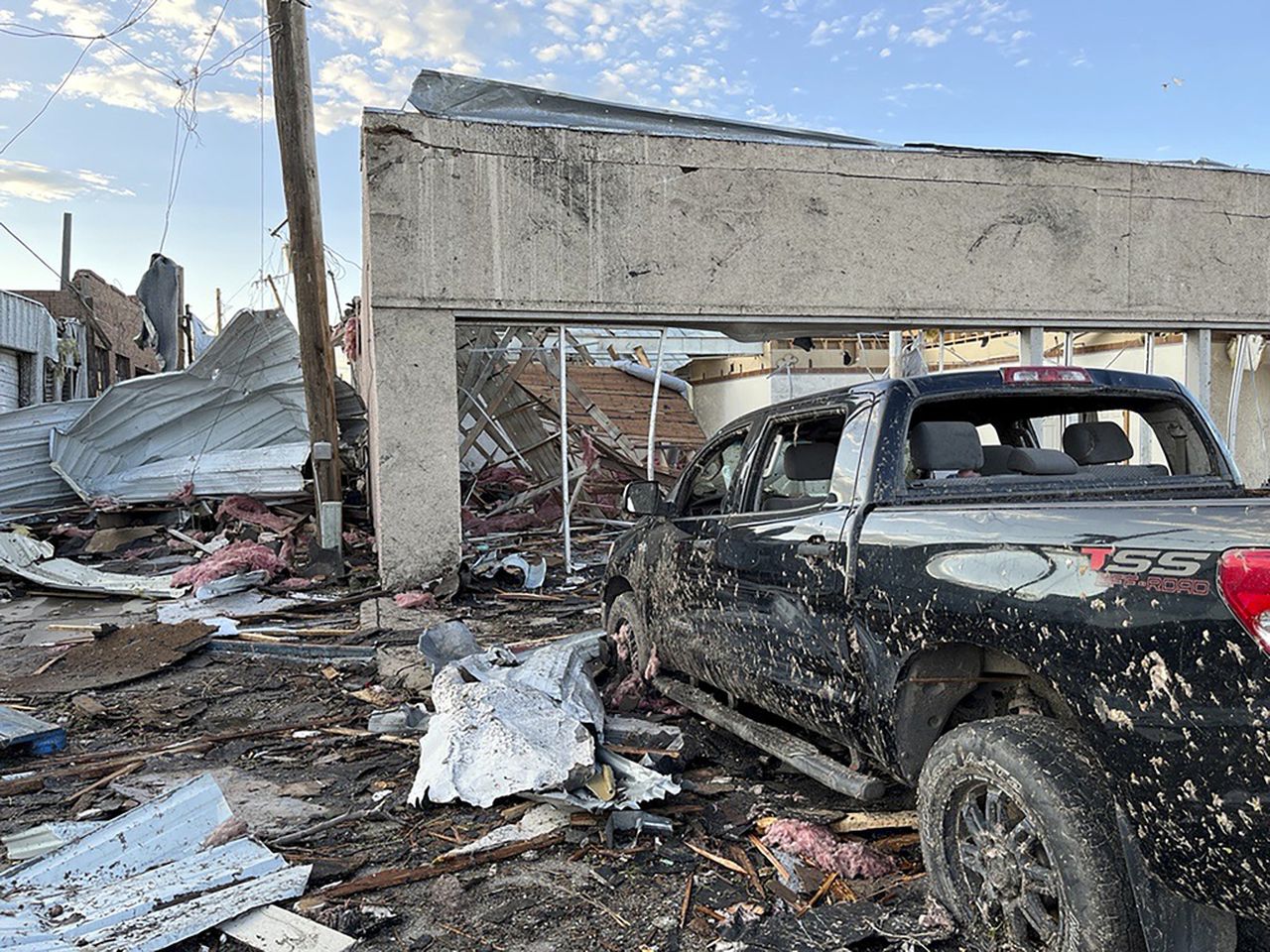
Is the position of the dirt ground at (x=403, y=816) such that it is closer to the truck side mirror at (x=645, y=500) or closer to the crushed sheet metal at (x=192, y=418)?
the truck side mirror at (x=645, y=500)

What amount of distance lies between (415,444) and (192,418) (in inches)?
331

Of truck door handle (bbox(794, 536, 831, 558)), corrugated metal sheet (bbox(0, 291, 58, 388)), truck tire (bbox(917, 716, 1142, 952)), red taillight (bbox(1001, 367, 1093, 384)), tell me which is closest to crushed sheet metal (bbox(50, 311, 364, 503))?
corrugated metal sheet (bbox(0, 291, 58, 388))

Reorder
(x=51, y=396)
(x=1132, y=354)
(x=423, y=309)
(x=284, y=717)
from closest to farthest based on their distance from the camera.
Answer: (x=284, y=717) < (x=423, y=309) < (x=1132, y=354) < (x=51, y=396)

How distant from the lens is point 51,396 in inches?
949

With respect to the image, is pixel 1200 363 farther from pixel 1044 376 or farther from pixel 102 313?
pixel 102 313

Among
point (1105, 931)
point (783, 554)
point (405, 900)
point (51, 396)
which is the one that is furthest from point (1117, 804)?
point (51, 396)

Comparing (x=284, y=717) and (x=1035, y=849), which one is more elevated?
(x=1035, y=849)

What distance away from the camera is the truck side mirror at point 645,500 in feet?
18.8

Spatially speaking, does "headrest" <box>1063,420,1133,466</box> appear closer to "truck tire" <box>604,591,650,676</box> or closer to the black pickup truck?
the black pickup truck

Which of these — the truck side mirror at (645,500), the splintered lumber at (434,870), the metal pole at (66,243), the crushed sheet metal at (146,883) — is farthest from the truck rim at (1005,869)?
the metal pole at (66,243)

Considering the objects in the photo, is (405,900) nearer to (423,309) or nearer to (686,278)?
(423,309)

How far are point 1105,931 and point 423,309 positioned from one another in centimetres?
833

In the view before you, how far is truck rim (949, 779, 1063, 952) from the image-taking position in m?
2.74

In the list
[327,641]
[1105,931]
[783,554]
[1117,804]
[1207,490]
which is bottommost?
[327,641]
